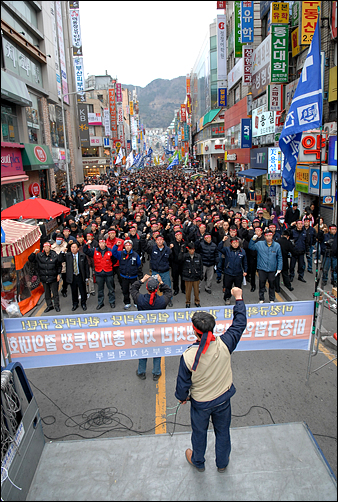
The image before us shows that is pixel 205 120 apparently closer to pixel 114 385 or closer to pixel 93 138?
pixel 93 138

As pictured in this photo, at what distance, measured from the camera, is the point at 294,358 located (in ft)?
21.4

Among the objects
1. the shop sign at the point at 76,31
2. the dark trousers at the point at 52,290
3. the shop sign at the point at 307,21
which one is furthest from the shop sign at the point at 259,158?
the shop sign at the point at 76,31

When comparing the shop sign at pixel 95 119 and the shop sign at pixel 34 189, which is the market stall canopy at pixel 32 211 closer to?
the shop sign at pixel 34 189

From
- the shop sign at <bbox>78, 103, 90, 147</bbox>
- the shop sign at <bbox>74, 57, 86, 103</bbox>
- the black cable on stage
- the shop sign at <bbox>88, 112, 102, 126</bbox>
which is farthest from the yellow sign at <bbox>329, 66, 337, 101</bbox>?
the shop sign at <bbox>88, 112, 102, 126</bbox>

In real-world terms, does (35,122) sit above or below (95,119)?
below

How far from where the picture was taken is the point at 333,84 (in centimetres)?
1486

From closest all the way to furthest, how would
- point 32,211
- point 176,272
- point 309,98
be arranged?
point 309,98, point 176,272, point 32,211

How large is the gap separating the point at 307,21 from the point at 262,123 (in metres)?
9.67

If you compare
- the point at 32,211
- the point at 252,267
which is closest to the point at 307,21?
the point at 252,267

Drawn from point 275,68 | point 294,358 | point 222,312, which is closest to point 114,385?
point 222,312

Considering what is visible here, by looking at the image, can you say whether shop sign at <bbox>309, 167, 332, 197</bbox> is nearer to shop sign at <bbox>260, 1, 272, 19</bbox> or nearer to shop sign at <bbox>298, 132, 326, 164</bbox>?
shop sign at <bbox>298, 132, 326, 164</bbox>

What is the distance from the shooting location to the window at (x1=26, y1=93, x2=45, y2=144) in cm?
2230

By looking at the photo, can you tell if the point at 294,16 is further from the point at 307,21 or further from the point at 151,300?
the point at 151,300

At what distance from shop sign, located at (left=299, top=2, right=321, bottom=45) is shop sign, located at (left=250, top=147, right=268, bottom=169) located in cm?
840
